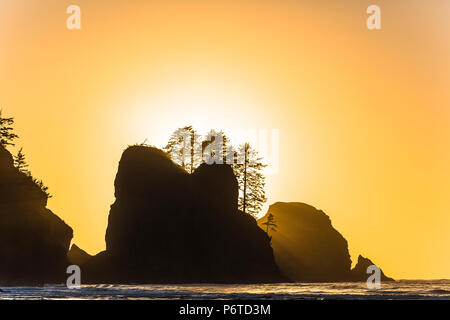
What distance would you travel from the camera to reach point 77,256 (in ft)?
333

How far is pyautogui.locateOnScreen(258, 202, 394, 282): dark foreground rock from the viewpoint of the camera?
425 feet

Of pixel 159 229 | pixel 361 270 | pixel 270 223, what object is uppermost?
pixel 270 223

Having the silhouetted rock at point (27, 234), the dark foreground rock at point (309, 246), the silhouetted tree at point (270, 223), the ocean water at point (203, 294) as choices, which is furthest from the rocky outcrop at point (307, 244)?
the ocean water at point (203, 294)

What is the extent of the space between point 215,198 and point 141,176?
10.3m

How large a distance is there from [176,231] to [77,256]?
14.3 metres

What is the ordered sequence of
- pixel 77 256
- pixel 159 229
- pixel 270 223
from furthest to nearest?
pixel 270 223 → pixel 77 256 → pixel 159 229

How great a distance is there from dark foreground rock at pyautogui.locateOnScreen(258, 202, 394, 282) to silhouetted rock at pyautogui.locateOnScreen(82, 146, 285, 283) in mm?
21883

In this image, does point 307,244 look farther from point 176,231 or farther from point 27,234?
point 27,234

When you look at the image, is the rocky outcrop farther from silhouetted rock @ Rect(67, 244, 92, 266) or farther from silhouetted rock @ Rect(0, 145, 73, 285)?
silhouetted rock @ Rect(0, 145, 73, 285)

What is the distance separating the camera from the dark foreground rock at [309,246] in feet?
425

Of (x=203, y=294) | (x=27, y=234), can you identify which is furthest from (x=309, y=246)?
(x=203, y=294)

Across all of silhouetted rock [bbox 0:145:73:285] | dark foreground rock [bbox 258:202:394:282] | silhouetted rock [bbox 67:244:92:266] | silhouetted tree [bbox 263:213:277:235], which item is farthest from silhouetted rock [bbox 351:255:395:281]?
silhouetted rock [bbox 0:145:73:285]

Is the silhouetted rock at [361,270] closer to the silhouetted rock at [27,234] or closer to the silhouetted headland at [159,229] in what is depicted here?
the silhouetted headland at [159,229]
